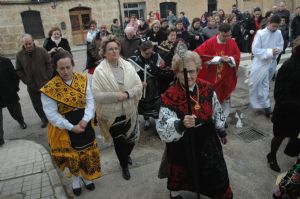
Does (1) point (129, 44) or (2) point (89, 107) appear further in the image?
(1) point (129, 44)

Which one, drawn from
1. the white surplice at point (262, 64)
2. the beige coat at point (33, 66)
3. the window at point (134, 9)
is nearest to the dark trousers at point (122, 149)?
the beige coat at point (33, 66)

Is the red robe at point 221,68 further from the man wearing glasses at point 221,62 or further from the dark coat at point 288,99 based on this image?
the dark coat at point 288,99

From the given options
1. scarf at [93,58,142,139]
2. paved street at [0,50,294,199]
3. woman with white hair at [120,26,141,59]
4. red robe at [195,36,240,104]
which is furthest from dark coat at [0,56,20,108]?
red robe at [195,36,240,104]

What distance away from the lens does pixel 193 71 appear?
8.79 feet

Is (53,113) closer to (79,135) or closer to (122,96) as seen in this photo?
(79,135)

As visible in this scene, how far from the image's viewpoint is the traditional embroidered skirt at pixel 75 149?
3336 mm

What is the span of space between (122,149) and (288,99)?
2.20m

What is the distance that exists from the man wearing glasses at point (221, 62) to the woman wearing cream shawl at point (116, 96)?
180cm

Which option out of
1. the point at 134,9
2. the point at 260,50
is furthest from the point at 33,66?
the point at 134,9

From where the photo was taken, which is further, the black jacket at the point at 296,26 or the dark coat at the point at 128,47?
the black jacket at the point at 296,26

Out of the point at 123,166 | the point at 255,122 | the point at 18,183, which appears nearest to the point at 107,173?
the point at 123,166

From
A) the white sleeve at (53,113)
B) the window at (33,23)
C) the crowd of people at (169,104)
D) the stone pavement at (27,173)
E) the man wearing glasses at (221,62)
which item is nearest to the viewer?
the crowd of people at (169,104)

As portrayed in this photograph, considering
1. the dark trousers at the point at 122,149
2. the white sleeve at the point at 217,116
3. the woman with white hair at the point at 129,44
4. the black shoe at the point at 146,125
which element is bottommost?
the black shoe at the point at 146,125

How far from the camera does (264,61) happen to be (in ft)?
17.7
